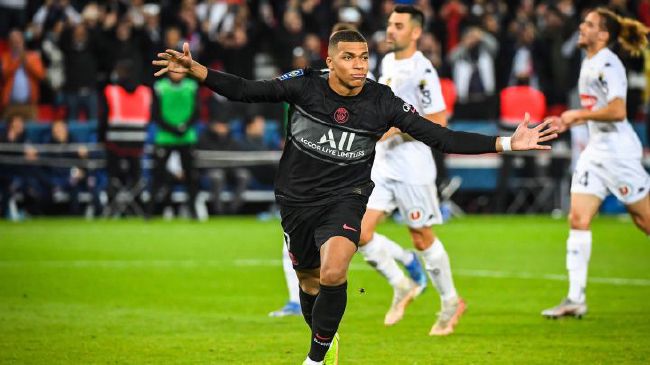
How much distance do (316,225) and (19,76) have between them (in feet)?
60.0

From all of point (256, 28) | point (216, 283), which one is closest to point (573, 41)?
point (256, 28)

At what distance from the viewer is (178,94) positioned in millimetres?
24281

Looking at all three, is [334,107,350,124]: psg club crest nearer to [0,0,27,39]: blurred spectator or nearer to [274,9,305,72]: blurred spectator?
[274,9,305,72]: blurred spectator

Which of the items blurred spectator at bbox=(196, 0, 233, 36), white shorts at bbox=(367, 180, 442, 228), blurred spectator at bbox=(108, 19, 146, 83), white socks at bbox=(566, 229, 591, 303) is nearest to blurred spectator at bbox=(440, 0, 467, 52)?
blurred spectator at bbox=(196, 0, 233, 36)

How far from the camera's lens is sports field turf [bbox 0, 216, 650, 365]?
9680 mm

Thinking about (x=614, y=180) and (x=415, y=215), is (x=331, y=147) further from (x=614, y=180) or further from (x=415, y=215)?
(x=614, y=180)

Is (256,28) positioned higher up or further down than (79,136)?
higher up

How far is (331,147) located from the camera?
8.50 meters

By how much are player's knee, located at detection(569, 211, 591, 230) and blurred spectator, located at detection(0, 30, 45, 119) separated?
53.1ft

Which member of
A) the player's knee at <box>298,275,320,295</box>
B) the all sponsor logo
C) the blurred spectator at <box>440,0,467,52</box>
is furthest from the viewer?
the blurred spectator at <box>440,0,467,52</box>

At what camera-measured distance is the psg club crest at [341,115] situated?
8477 millimetres

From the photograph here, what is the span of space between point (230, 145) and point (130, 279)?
11.0 metres

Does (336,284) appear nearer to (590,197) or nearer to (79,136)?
(590,197)

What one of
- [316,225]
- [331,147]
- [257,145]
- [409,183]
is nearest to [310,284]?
[316,225]
